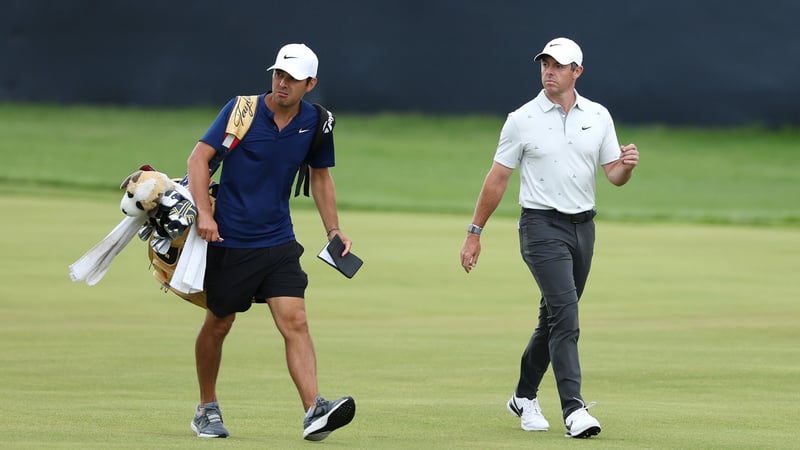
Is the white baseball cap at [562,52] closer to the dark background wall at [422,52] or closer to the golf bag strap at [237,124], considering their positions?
the golf bag strap at [237,124]

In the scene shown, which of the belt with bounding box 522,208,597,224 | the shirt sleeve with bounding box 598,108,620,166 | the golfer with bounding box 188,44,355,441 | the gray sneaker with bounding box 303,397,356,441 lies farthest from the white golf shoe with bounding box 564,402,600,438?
the shirt sleeve with bounding box 598,108,620,166

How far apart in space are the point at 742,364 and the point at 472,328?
263 centimetres

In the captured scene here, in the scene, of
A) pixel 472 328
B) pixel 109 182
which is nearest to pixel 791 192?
pixel 109 182

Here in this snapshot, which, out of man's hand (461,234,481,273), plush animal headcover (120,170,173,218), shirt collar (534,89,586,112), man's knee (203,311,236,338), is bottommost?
man's knee (203,311,236,338)

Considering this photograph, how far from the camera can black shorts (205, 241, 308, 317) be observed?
773cm

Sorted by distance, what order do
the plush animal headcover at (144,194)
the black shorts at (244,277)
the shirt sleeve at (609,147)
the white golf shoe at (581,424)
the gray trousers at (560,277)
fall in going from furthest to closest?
the shirt sleeve at (609,147), the gray trousers at (560,277), the black shorts at (244,277), the white golf shoe at (581,424), the plush animal headcover at (144,194)

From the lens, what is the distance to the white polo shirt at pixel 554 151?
320 inches

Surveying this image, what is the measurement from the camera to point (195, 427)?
7656 millimetres

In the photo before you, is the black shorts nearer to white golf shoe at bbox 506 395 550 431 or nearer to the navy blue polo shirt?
the navy blue polo shirt

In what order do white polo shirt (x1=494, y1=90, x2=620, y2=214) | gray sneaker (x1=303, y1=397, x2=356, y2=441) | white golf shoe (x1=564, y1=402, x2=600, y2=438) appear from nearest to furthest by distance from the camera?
gray sneaker (x1=303, y1=397, x2=356, y2=441) → white golf shoe (x1=564, y1=402, x2=600, y2=438) → white polo shirt (x1=494, y1=90, x2=620, y2=214)

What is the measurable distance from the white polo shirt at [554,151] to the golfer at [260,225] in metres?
0.99

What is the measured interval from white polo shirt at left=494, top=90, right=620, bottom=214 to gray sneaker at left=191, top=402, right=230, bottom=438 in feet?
6.13

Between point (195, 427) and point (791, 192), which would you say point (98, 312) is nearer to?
point (195, 427)

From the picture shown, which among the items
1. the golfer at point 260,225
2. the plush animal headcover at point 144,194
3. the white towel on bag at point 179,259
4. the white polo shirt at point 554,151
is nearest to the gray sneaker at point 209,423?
the golfer at point 260,225
